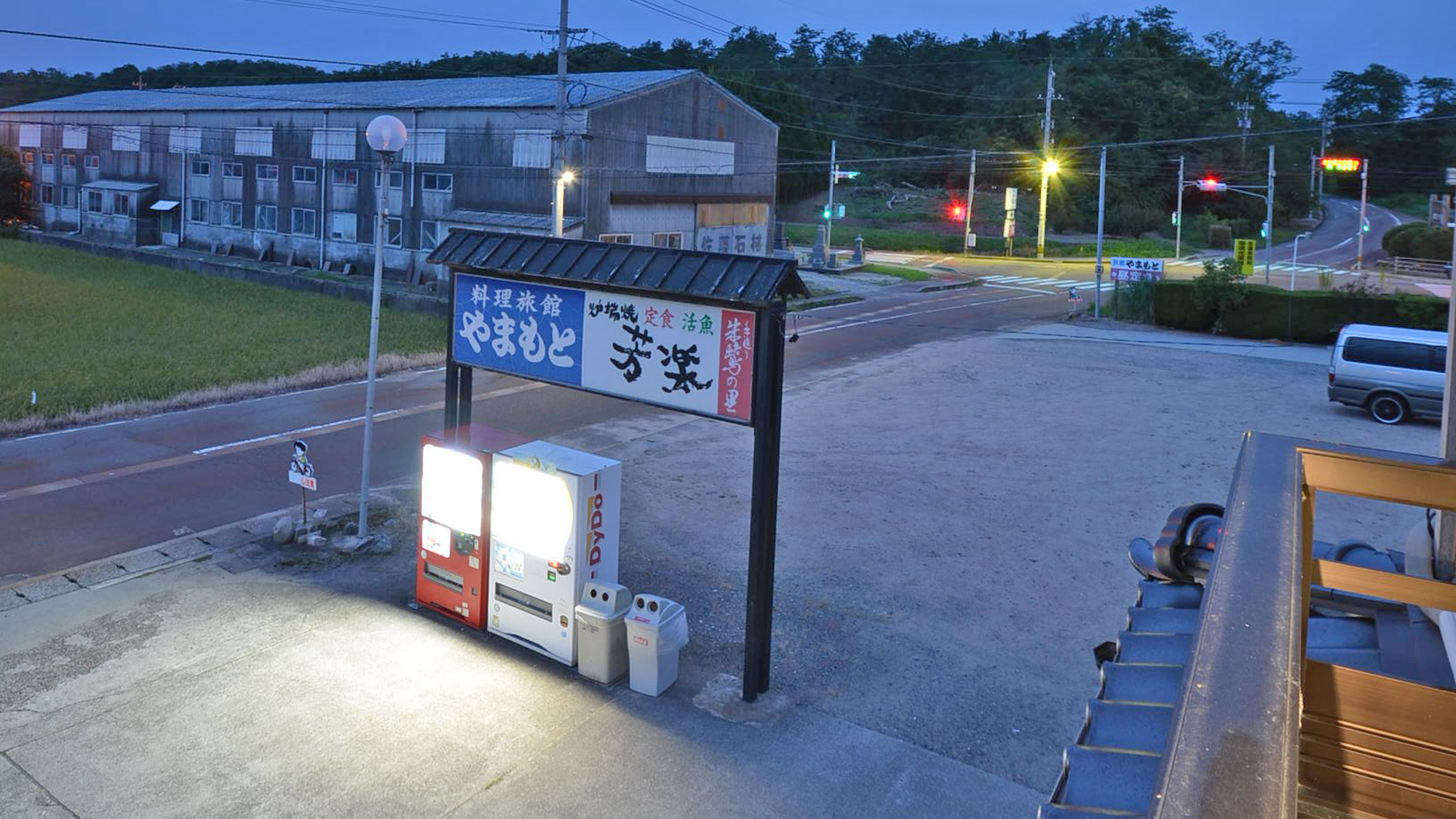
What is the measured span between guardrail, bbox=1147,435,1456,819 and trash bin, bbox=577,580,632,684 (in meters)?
6.44

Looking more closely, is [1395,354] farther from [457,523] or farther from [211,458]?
[211,458]

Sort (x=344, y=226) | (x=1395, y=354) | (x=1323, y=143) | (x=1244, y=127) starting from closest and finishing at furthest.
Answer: (x=1395, y=354) → (x=344, y=226) → (x=1323, y=143) → (x=1244, y=127)

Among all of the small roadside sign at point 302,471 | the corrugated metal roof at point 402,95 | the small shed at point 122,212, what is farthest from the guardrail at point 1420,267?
the small shed at point 122,212

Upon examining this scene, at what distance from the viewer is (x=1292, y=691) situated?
1678 millimetres

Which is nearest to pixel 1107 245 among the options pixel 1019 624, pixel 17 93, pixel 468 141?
pixel 468 141

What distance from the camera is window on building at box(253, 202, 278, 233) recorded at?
45.1 meters

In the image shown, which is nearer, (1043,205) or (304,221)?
(304,221)

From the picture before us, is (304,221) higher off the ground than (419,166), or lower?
lower

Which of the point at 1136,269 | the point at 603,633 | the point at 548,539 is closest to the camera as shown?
the point at 603,633

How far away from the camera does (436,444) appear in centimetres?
1056

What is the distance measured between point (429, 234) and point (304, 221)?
8274mm

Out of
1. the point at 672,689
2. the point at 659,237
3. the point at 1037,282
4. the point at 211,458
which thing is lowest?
the point at 672,689

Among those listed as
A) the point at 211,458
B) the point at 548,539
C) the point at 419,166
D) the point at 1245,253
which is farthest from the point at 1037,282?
the point at 548,539

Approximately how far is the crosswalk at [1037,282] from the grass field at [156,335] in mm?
32274
